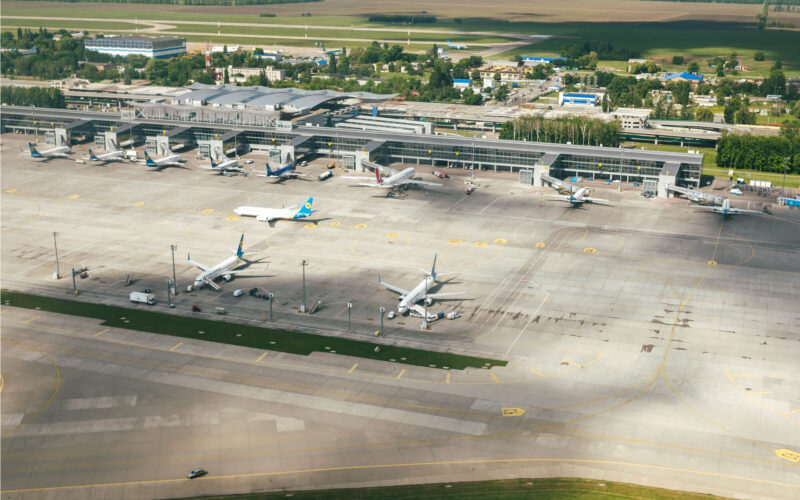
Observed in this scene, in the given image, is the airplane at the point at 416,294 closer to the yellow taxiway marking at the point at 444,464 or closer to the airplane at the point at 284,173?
the yellow taxiway marking at the point at 444,464

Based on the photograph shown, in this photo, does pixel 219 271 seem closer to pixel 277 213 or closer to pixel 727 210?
pixel 277 213

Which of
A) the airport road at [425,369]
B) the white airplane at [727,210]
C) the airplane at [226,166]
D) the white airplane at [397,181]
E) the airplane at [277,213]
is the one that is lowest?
the airport road at [425,369]

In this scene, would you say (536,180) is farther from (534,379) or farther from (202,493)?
(202,493)

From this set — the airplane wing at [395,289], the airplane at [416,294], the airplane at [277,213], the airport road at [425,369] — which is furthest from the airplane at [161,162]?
the airplane wing at [395,289]

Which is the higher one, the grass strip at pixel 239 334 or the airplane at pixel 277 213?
the airplane at pixel 277 213

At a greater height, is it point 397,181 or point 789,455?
point 397,181

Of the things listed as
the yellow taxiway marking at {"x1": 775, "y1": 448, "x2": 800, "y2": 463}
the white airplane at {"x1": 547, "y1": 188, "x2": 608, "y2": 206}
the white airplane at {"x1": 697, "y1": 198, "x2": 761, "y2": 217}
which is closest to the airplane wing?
the yellow taxiway marking at {"x1": 775, "y1": 448, "x2": 800, "y2": 463}

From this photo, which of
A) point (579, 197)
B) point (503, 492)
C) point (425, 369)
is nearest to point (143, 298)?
point (425, 369)

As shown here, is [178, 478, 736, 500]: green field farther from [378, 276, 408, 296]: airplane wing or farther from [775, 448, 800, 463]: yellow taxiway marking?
[378, 276, 408, 296]: airplane wing
